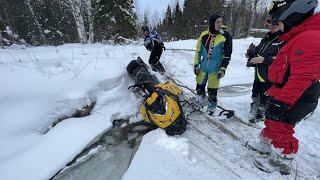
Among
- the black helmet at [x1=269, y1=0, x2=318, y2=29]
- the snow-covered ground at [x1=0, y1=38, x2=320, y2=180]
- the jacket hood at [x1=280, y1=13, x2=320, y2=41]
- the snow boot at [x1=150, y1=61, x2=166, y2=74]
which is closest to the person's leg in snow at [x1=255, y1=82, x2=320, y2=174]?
the snow-covered ground at [x1=0, y1=38, x2=320, y2=180]

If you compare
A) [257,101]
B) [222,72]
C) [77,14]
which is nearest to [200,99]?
[222,72]

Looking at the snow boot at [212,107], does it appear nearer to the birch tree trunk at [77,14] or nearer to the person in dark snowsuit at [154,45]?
the person in dark snowsuit at [154,45]

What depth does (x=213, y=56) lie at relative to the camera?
5.30m

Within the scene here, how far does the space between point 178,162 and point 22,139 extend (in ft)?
7.86

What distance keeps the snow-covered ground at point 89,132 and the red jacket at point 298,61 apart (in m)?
1.16

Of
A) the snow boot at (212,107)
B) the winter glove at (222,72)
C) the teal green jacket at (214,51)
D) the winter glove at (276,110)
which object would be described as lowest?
the snow boot at (212,107)

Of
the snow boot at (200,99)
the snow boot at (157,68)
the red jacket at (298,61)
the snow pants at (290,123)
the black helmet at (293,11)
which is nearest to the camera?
the red jacket at (298,61)

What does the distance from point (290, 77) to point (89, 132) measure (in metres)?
3.16

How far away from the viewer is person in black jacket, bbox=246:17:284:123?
14.6 ft

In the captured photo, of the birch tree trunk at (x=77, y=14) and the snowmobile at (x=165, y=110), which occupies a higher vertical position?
the birch tree trunk at (x=77, y=14)

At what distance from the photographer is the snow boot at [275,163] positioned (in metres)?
3.45

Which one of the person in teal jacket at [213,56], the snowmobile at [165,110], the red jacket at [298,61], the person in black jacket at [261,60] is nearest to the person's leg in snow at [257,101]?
the person in black jacket at [261,60]

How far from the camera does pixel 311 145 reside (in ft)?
13.8

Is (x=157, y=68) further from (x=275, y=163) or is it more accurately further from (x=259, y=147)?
(x=275, y=163)
